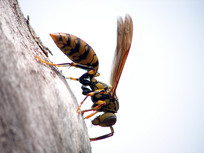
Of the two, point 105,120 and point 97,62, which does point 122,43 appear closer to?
point 97,62

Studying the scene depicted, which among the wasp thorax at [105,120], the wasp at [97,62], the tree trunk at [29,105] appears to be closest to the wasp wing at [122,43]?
the wasp at [97,62]

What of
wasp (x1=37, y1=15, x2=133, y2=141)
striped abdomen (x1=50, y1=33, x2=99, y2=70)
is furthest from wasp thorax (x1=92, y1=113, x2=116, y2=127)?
striped abdomen (x1=50, y1=33, x2=99, y2=70)

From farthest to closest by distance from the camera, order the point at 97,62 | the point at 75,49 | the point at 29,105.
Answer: the point at 97,62
the point at 75,49
the point at 29,105

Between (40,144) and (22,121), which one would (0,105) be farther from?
(40,144)

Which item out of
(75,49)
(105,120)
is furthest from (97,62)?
(105,120)

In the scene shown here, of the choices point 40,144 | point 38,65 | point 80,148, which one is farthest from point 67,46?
point 40,144

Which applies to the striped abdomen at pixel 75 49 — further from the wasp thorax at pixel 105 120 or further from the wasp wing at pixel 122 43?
the wasp thorax at pixel 105 120

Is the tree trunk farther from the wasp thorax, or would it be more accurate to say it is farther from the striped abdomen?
the wasp thorax
